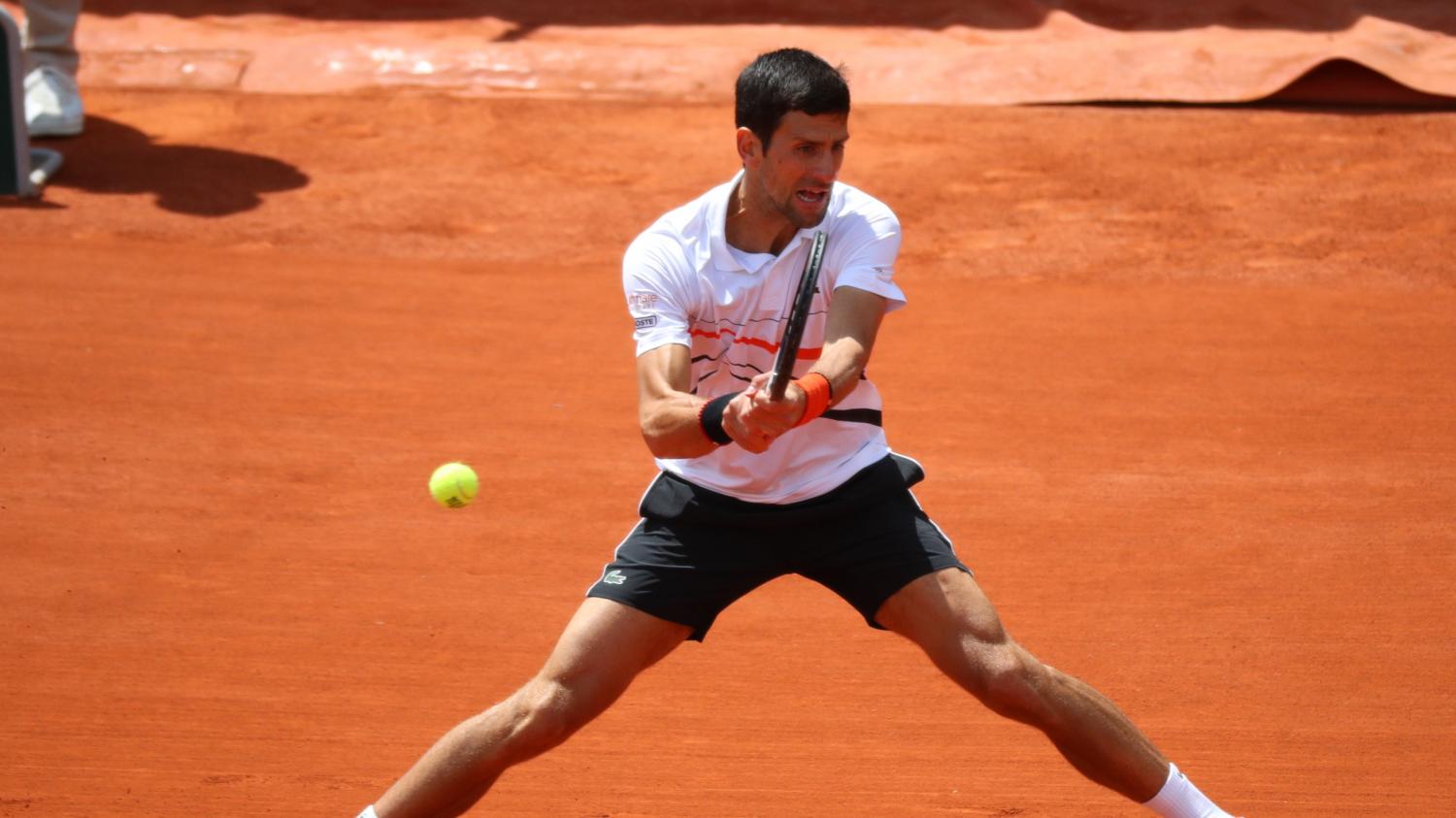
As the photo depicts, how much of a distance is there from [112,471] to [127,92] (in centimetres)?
720

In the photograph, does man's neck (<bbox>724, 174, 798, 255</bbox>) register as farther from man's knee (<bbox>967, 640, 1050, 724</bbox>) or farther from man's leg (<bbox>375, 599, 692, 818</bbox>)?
man's knee (<bbox>967, 640, 1050, 724</bbox>)

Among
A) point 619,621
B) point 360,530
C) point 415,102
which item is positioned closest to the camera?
point 619,621

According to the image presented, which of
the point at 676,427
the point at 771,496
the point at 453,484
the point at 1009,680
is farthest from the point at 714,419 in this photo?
the point at 453,484

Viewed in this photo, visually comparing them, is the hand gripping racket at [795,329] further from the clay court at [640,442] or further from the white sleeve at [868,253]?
the clay court at [640,442]

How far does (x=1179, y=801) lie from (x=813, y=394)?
1.49 metres

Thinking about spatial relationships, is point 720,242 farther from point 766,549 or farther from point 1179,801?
point 1179,801

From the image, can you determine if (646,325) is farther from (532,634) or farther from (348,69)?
(348,69)

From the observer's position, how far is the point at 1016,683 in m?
4.24

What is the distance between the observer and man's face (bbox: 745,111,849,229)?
4340 mm

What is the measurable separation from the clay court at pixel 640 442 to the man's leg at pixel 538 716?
0.99 meters

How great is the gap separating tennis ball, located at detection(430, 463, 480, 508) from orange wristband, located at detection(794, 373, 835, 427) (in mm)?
2070

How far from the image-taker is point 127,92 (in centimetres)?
1427

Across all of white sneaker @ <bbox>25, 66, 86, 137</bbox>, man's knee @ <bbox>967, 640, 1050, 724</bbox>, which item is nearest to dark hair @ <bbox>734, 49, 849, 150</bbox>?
man's knee @ <bbox>967, 640, 1050, 724</bbox>

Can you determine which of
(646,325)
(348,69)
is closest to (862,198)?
(646,325)
